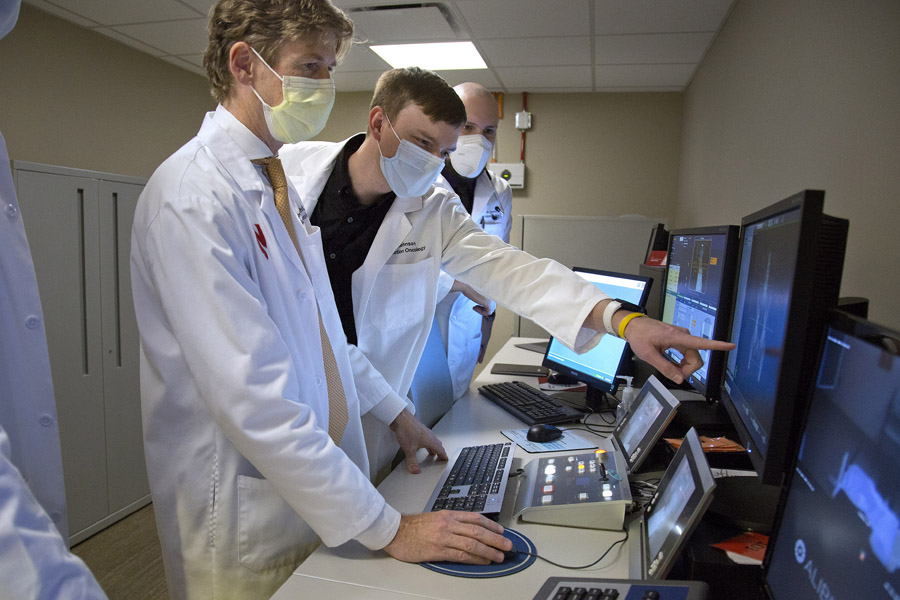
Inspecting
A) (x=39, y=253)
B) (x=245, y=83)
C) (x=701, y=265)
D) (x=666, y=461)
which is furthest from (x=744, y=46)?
(x=39, y=253)

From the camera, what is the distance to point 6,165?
1008 millimetres

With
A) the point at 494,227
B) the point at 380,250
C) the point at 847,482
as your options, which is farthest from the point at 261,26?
the point at 494,227

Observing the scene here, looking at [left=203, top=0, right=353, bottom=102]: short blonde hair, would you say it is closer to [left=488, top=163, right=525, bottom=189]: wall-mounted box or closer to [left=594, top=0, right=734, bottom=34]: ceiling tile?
[left=594, top=0, right=734, bottom=34]: ceiling tile

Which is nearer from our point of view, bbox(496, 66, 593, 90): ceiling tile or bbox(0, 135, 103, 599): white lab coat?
bbox(0, 135, 103, 599): white lab coat

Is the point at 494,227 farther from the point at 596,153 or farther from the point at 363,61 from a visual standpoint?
the point at 596,153

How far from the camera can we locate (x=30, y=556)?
0.49 metres

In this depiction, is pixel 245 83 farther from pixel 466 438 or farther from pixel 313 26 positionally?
pixel 466 438

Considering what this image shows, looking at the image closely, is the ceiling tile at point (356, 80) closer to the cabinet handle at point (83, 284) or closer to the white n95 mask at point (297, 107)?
the cabinet handle at point (83, 284)

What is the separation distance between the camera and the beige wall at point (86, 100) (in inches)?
117

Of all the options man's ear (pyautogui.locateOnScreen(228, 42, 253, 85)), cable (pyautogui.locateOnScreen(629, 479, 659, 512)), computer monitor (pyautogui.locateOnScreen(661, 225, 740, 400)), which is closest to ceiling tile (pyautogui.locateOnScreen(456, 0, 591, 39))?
computer monitor (pyautogui.locateOnScreen(661, 225, 740, 400))

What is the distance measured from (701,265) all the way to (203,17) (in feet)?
9.28

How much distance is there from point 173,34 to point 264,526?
322 centimetres

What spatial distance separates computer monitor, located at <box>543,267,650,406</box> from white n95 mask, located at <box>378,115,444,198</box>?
24.5 inches

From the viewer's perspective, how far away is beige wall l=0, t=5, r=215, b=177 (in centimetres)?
298
